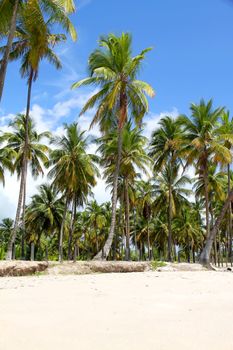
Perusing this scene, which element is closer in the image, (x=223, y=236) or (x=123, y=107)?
(x=123, y=107)

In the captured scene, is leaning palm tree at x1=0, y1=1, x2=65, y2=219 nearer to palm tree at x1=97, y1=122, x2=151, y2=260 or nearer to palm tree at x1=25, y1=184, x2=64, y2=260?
palm tree at x1=97, y1=122, x2=151, y2=260

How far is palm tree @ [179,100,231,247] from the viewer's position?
85.4ft

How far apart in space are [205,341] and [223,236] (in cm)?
5830

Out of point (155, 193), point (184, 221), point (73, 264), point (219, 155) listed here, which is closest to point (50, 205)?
A: point (155, 193)

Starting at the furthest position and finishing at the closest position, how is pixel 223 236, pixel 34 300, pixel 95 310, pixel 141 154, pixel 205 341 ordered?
pixel 223 236
pixel 141 154
pixel 34 300
pixel 95 310
pixel 205 341

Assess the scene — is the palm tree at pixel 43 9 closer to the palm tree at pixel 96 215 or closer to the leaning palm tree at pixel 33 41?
the leaning palm tree at pixel 33 41

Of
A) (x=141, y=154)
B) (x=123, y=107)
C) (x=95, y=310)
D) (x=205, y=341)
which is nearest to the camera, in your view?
(x=205, y=341)

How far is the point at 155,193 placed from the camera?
41375 millimetres

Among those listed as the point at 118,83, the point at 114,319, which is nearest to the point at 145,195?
the point at 118,83

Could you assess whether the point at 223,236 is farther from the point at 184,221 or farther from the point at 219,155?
the point at 219,155

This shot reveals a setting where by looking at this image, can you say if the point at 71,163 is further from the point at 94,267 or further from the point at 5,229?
the point at 5,229

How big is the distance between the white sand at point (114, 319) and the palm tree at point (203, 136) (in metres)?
18.5

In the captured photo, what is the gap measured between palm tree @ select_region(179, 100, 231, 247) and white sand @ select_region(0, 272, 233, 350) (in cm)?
1847

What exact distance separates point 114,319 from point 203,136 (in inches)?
877
